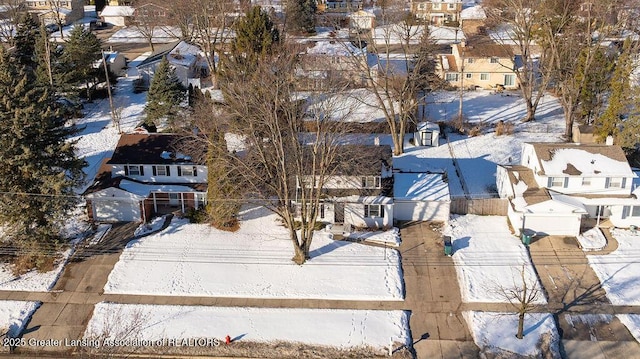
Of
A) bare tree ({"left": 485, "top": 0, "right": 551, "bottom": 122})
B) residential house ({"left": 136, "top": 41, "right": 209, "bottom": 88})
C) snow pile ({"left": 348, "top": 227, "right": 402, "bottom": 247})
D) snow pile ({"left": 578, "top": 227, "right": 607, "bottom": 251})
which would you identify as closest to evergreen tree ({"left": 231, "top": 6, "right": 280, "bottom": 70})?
residential house ({"left": 136, "top": 41, "right": 209, "bottom": 88})

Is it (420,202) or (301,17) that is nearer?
(420,202)

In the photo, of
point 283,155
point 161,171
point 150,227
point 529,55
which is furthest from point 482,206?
point 529,55

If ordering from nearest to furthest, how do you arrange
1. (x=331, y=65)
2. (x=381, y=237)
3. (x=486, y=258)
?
(x=486, y=258), (x=381, y=237), (x=331, y=65)

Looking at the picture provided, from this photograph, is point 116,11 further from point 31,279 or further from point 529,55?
point 31,279

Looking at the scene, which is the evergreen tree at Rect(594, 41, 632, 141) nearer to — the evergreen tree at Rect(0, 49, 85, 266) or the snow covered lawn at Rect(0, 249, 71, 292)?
the evergreen tree at Rect(0, 49, 85, 266)

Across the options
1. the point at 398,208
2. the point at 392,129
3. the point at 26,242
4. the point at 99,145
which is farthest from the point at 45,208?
the point at 392,129

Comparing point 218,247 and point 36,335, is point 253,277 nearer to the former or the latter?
point 218,247
